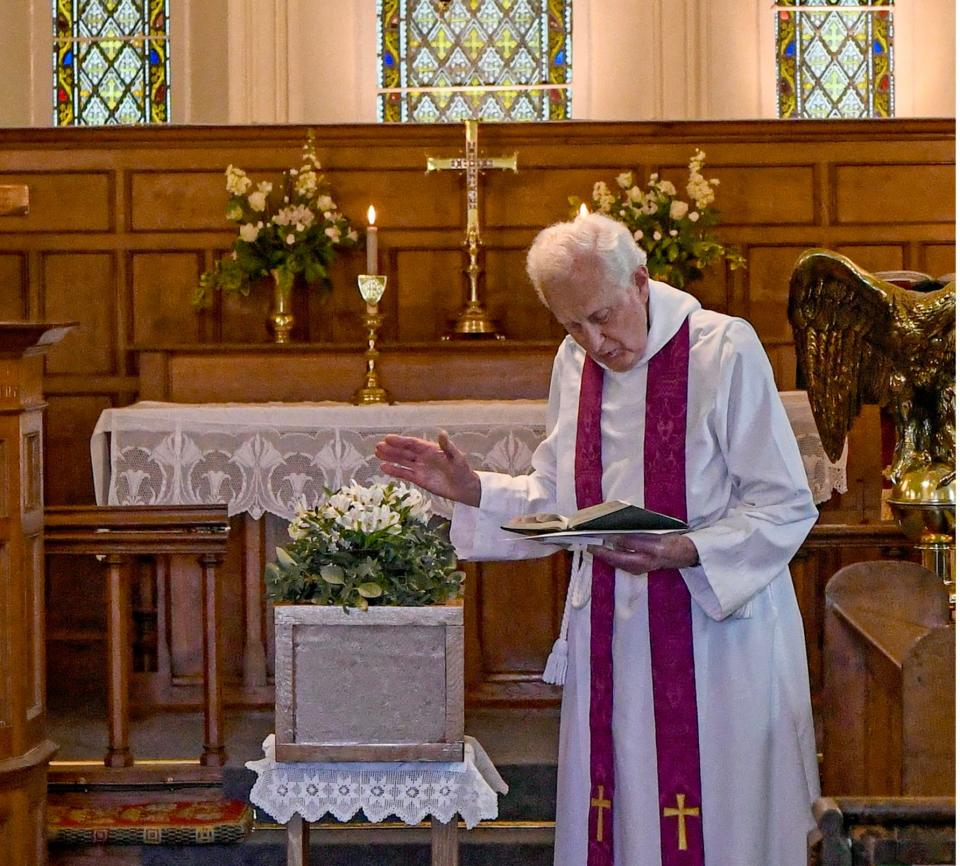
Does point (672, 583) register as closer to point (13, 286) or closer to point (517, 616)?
point (517, 616)

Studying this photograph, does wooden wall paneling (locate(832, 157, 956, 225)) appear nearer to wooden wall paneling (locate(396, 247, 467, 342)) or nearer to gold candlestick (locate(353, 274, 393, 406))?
wooden wall paneling (locate(396, 247, 467, 342))

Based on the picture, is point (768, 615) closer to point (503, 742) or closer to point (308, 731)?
point (308, 731)

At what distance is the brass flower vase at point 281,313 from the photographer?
7.17 meters

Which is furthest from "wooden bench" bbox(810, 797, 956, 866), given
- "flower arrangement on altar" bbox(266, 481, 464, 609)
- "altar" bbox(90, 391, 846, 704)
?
"altar" bbox(90, 391, 846, 704)

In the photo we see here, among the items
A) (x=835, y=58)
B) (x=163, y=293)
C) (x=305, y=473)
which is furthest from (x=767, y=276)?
(x=305, y=473)

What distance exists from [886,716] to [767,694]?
239 millimetres

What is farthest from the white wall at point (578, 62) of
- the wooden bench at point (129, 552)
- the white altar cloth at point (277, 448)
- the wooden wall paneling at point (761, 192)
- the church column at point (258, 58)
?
the wooden bench at point (129, 552)

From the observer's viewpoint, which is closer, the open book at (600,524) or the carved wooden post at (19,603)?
the open book at (600,524)

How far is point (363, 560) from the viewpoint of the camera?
2.97 m

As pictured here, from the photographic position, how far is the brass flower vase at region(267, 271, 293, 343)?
23.5 ft

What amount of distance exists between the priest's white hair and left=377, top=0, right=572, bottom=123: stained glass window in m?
5.40

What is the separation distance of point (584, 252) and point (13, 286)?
522 centimetres

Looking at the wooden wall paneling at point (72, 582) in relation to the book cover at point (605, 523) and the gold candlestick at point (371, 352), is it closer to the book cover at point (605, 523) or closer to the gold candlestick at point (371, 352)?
the gold candlestick at point (371, 352)

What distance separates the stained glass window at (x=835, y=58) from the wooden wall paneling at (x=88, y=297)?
11.7 feet
